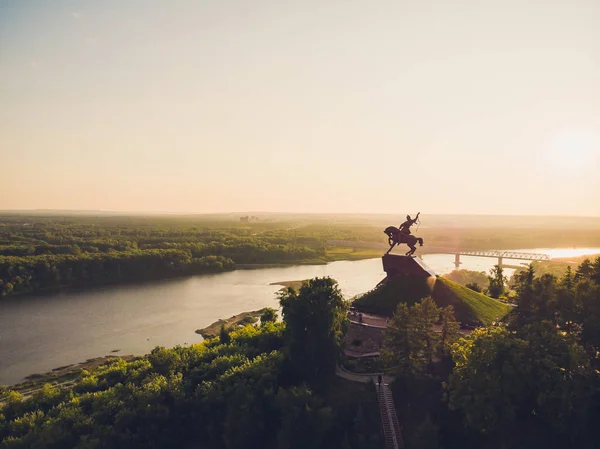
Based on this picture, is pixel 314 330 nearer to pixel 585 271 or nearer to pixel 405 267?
pixel 405 267

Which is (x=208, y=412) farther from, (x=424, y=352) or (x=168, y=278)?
(x=168, y=278)

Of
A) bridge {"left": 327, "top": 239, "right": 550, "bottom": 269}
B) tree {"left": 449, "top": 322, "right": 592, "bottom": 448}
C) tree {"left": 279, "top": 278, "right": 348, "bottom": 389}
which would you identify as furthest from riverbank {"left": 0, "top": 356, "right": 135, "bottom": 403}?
bridge {"left": 327, "top": 239, "right": 550, "bottom": 269}

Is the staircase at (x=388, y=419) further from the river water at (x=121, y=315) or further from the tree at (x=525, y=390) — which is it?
the river water at (x=121, y=315)

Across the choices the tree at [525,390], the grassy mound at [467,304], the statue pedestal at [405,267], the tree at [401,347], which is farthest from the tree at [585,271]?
the tree at [401,347]

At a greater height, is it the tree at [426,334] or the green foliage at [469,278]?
the tree at [426,334]

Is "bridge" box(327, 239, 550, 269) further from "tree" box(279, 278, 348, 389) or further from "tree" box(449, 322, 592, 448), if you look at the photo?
"tree" box(449, 322, 592, 448)
